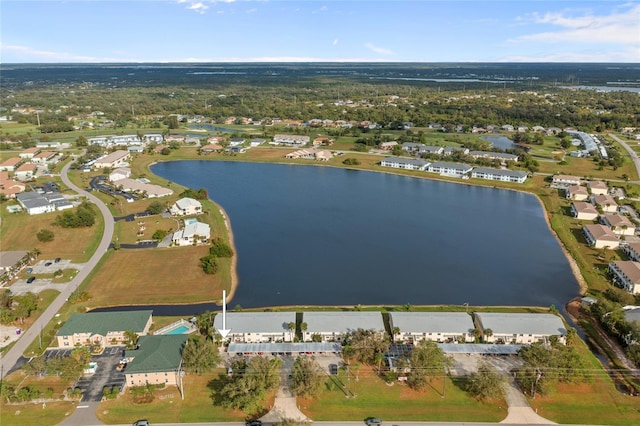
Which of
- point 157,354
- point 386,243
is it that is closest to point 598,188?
point 386,243

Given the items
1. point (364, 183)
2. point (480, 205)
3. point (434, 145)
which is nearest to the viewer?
point (480, 205)

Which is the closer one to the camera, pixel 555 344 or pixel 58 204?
pixel 555 344

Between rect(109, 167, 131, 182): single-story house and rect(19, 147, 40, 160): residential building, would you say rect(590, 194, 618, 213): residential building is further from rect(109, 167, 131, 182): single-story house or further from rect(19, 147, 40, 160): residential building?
rect(19, 147, 40, 160): residential building

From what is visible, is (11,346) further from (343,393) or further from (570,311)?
(570,311)

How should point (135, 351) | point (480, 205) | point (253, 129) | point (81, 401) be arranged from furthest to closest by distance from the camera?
point (253, 129)
point (480, 205)
point (135, 351)
point (81, 401)

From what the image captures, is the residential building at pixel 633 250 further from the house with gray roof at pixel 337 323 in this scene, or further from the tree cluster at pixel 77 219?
the tree cluster at pixel 77 219

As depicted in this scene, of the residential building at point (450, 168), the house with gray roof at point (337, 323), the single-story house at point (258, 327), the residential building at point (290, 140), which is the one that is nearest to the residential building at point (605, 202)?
the residential building at point (450, 168)

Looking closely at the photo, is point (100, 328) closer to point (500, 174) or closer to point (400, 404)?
point (400, 404)

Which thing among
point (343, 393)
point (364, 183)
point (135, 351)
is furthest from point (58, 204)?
point (343, 393)

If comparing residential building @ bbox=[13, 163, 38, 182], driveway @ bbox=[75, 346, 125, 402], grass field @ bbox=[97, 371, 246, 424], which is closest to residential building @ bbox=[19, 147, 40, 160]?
residential building @ bbox=[13, 163, 38, 182]
